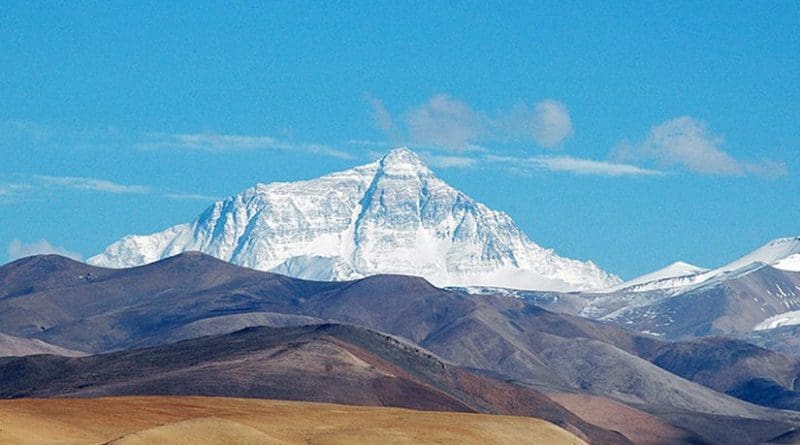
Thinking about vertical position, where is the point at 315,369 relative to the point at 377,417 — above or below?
above

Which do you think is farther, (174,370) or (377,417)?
(174,370)

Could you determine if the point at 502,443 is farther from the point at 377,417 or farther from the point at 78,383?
the point at 78,383

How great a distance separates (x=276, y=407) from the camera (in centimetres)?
11744

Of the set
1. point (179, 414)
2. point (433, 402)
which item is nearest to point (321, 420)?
point (179, 414)

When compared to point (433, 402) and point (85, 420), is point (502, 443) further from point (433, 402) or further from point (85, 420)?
point (433, 402)

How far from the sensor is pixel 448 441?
96.6 metres

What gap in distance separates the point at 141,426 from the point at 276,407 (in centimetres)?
1738

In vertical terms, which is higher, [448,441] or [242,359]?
[242,359]

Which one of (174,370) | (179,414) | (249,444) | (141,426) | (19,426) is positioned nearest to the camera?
(249,444)

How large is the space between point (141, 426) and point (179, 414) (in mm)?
10360

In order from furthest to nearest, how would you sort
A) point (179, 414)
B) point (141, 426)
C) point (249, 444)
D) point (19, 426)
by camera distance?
point (179, 414), point (141, 426), point (19, 426), point (249, 444)

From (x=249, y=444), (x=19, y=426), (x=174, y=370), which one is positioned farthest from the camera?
(x=174, y=370)

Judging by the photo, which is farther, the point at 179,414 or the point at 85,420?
the point at 179,414

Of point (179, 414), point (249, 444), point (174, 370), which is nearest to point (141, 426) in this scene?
point (179, 414)
